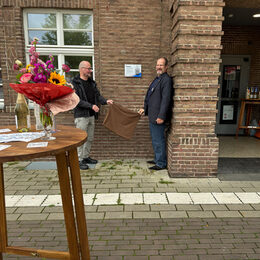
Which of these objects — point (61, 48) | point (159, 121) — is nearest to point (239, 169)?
point (159, 121)

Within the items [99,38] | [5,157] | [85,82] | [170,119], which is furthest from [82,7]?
[5,157]

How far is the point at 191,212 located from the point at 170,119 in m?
2.02

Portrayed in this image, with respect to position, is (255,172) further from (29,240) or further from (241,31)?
(241,31)

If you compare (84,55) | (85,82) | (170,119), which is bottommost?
(170,119)

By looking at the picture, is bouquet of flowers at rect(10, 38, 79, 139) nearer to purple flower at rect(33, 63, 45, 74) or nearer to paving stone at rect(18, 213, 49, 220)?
purple flower at rect(33, 63, 45, 74)

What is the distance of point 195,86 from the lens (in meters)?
4.09

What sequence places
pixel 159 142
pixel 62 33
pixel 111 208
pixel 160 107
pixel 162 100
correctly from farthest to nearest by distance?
pixel 62 33 < pixel 159 142 < pixel 160 107 < pixel 162 100 < pixel 111 208

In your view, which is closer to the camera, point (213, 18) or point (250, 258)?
point (250, 258)

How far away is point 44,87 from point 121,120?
3.10 m

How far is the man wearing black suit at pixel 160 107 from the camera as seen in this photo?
169 inches

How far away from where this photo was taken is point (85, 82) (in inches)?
181

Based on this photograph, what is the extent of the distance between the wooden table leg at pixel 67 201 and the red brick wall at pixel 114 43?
131 inches

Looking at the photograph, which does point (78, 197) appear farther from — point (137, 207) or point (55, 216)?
point (137, 207)

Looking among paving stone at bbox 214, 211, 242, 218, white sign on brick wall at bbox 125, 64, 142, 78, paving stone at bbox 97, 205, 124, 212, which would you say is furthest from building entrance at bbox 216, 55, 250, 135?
paving stone at bbox 97, 205, 124, 212
